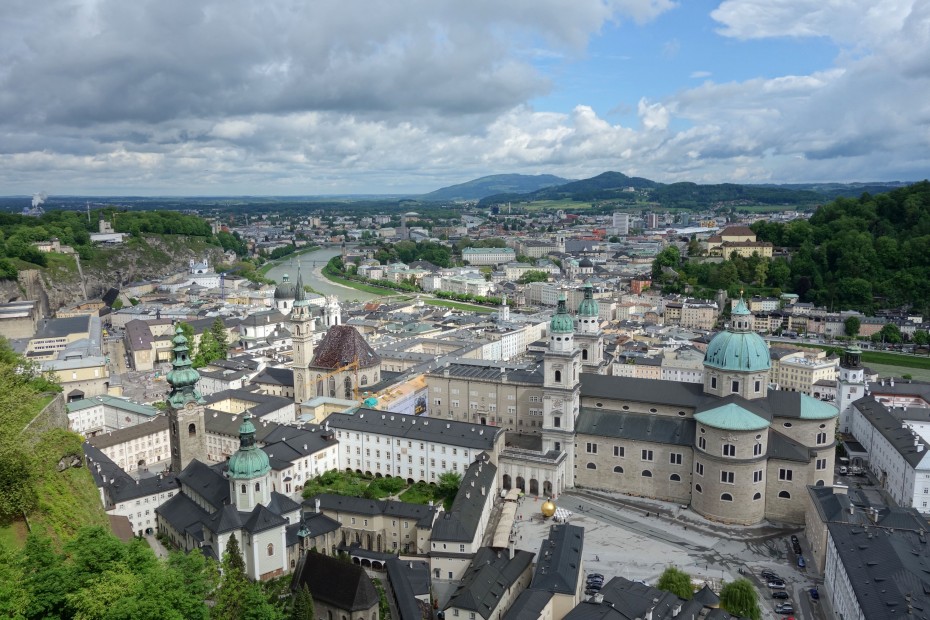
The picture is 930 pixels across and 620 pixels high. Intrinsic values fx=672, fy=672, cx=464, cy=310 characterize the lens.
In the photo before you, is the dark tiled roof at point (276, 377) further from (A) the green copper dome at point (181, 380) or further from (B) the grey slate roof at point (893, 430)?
(B) the grey slate roof at point (893, 430)

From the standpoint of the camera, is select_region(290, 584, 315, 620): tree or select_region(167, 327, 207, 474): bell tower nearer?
select_region(290, 584, 315, 620): tree

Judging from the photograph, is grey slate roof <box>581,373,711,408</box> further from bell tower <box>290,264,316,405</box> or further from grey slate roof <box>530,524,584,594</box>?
bell tower <box>290,264,316,405</box>

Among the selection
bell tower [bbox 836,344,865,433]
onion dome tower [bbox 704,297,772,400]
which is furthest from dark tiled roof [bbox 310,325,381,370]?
bell tower [bbox 836,344,865,433]

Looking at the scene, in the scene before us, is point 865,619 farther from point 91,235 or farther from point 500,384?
point 91,235

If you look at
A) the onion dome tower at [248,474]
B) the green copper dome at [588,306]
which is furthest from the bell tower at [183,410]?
the green copper dome at [588,306]

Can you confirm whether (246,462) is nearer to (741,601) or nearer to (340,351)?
(741,601)

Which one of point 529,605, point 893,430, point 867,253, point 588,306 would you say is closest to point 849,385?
point 893,430
